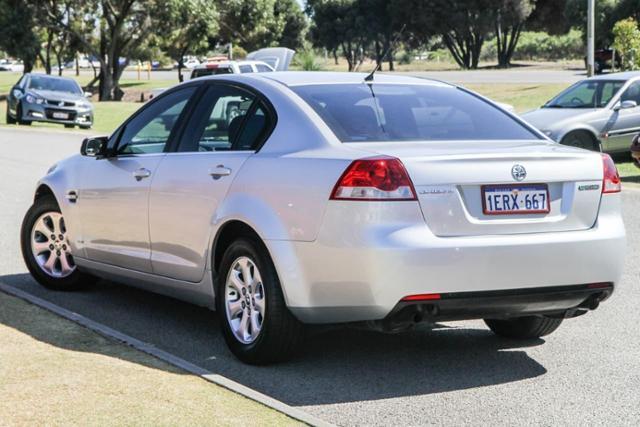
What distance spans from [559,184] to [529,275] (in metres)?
0.52

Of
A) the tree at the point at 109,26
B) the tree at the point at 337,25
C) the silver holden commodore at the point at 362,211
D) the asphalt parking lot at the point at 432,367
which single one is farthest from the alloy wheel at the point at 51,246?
the tree at the point at 337,25

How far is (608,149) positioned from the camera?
19422 millimetres

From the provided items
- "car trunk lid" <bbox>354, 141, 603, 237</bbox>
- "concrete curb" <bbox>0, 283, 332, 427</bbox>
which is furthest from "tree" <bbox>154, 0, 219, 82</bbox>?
"car trunk lid" <bbox>354, 141, 603, 237</bbox>

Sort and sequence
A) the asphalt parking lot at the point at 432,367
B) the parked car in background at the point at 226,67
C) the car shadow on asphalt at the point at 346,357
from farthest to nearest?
the parked car in background at the point at 226,67
the car shadow on asphalt at the point at 346,357
the asphalt parking lot at the point at 432,367

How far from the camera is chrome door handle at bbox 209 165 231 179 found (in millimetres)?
6630

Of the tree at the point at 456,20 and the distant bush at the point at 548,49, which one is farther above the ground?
the tree at the point at 456,20

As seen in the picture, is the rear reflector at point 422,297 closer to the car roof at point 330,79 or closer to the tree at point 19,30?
the car roof at point 330,79

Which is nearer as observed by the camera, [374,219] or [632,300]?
[374,219]

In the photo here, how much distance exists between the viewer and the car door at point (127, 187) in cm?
743

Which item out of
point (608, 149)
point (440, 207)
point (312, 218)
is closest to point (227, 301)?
point (312, 218)

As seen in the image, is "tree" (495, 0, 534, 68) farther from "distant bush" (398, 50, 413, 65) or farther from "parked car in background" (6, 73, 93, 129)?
"parked car in background" (6, 73, 93, 129)

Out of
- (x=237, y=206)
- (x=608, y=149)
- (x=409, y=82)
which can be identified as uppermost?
(x=409, y=82)

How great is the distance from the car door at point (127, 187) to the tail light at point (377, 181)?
76.6 inches

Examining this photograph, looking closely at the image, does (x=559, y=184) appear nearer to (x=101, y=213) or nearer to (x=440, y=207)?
(x=440, y=207)
